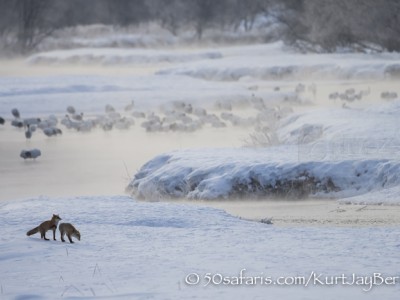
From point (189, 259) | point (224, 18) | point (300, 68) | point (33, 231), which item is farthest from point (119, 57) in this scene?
point (189, 259)

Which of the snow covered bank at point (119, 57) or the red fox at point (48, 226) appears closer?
the red fox at point (48, 226)

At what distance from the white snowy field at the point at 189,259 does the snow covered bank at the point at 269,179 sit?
9.73 ft

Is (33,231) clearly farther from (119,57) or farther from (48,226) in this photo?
(119,57)

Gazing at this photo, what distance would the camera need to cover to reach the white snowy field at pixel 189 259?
7.48m

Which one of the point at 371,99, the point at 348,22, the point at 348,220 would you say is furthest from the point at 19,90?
the point at 348,220

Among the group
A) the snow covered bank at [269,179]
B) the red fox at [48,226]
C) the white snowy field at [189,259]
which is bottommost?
the snow covered bank at [269,179]

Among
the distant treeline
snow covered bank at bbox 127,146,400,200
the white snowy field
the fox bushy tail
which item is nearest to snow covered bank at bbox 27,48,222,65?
the distant treeline

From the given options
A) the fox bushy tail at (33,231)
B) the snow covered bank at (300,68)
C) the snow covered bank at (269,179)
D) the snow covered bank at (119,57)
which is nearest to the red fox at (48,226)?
the fox bushy tail at (33,231)

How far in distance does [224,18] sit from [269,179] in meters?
62.3

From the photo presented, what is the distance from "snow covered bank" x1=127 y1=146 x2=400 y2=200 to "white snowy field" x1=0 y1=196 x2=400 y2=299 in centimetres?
297

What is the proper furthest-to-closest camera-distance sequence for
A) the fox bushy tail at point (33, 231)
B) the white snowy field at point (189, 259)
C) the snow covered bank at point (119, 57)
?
the snow covered bank at point (119, 57)
the fox bushy tail at point (33, 231)
the white snowy field at point (189, 259)

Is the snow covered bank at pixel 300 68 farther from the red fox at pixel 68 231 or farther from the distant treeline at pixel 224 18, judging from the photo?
the red fox at pixel 68 231

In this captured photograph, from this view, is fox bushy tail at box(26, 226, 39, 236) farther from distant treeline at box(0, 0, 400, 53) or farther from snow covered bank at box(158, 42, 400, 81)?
distant treeline at box(0, 0, 400, 53)

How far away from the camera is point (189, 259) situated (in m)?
8.52
